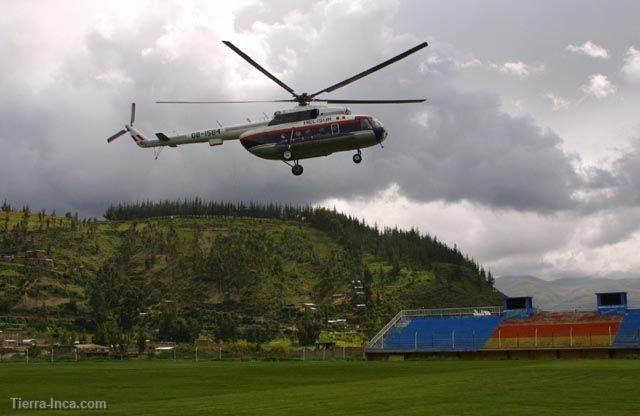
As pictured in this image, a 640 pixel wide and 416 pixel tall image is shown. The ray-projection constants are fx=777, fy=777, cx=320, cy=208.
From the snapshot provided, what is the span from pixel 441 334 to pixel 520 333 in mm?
8966

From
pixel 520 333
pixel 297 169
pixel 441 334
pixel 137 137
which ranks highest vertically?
pixel 137 137

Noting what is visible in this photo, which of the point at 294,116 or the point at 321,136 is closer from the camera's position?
the point at 321,136

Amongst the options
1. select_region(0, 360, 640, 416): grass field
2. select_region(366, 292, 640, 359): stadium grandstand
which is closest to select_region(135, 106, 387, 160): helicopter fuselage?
select_region(0, 360, 640, 416): grass field

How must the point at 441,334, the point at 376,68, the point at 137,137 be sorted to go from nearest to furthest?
the point at 376,68 → the point at 137,137 → the point at 441,334

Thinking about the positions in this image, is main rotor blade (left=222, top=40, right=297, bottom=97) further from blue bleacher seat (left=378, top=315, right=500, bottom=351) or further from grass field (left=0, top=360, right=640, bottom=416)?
blue bleacher seat (left=378, top=315, right=500, bottom=351)

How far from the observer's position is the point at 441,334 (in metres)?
88.2

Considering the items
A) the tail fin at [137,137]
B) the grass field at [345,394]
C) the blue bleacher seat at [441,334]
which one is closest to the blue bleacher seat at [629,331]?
the blue bleacher seat at [441,334]

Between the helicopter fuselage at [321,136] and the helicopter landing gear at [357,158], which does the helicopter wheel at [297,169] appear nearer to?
the helicopter fuselage at [321,136]

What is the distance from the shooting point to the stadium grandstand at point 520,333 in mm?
75000

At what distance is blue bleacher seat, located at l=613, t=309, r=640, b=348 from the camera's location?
72762 mm

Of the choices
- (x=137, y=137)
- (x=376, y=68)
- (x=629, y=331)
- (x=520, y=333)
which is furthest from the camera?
(x=520, y=333)

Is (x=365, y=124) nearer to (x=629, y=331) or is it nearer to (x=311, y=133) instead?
(x=311, y=133)

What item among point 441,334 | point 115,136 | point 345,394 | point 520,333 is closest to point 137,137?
point 115,136

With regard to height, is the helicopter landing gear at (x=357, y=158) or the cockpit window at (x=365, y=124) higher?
the cockpit window at (x=365, y=124)
